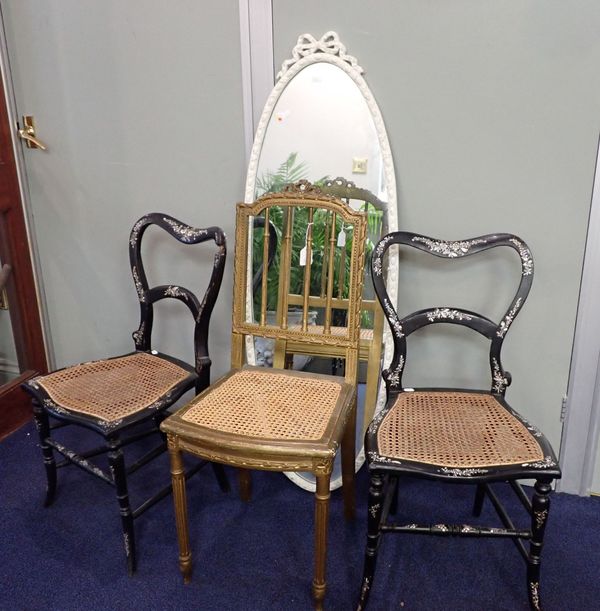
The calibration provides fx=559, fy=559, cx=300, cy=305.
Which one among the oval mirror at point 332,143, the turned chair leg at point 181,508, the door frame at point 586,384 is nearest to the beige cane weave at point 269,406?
the turned chair leg at point 181,508

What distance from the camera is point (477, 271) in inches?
69.8

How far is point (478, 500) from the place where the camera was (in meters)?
1.80

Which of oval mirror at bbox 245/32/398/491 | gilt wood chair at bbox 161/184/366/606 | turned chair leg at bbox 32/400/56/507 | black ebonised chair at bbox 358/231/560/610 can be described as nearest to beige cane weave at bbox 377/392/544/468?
black ebonised chair at bbox 358/231/560/610

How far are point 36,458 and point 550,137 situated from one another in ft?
6.87

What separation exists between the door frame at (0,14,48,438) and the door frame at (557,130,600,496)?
2046mm

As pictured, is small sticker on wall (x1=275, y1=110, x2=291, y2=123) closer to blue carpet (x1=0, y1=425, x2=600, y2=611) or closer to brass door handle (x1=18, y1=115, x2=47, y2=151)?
brass door handle (x1=18, y1=115, x2=47, y2=151)

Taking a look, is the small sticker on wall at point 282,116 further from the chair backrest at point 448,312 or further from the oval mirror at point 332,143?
the chair backrest at point 448,312

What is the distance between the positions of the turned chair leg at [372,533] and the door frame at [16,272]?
1605mm

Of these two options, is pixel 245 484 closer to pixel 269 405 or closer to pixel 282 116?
pixel 269 405

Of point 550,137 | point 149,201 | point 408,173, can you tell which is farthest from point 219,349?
point 550,137

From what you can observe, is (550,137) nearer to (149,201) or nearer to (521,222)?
(521,222)

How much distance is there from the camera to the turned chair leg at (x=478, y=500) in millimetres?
1781

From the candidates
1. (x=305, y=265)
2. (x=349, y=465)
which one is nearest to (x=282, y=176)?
(x=305, y=265)

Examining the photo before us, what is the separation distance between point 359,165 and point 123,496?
119 centimetres
